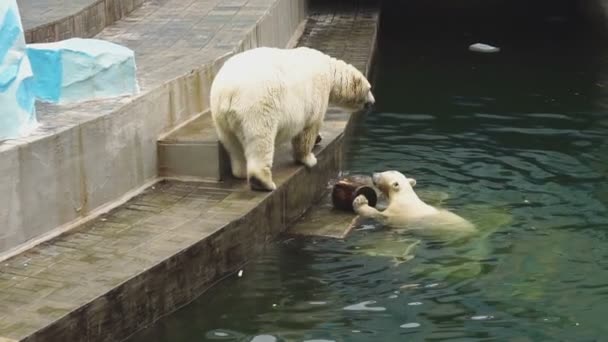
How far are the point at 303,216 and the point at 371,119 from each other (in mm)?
3922

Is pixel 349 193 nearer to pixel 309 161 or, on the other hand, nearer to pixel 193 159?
pixel 309 161

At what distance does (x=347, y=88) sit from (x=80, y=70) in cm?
243

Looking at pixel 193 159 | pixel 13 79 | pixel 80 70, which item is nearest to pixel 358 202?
pixel 193 159

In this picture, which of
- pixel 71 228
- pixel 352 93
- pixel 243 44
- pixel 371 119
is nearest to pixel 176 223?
pixel 71 228

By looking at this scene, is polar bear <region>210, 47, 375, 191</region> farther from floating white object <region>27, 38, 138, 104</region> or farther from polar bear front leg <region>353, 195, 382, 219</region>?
floating white object <region>27, 38, 138, 104</region>

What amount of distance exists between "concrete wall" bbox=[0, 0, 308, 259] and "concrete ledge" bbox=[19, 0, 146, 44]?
4.97 feet

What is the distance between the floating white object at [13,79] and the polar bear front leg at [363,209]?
2.93 meters

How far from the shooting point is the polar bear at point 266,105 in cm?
772

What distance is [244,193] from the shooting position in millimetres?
8008

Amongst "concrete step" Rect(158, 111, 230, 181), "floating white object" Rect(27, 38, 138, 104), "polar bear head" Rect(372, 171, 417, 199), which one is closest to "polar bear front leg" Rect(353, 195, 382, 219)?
"polar bear head" Rect(372, 171, 417, 199)

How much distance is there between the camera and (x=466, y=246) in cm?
809

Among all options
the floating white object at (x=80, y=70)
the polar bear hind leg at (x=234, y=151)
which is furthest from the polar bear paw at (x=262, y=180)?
the floating white object at (x=80, y=70)

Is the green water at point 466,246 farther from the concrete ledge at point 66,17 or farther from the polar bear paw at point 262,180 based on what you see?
the concrete ledge at point 66,17

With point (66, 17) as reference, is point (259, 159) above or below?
below
